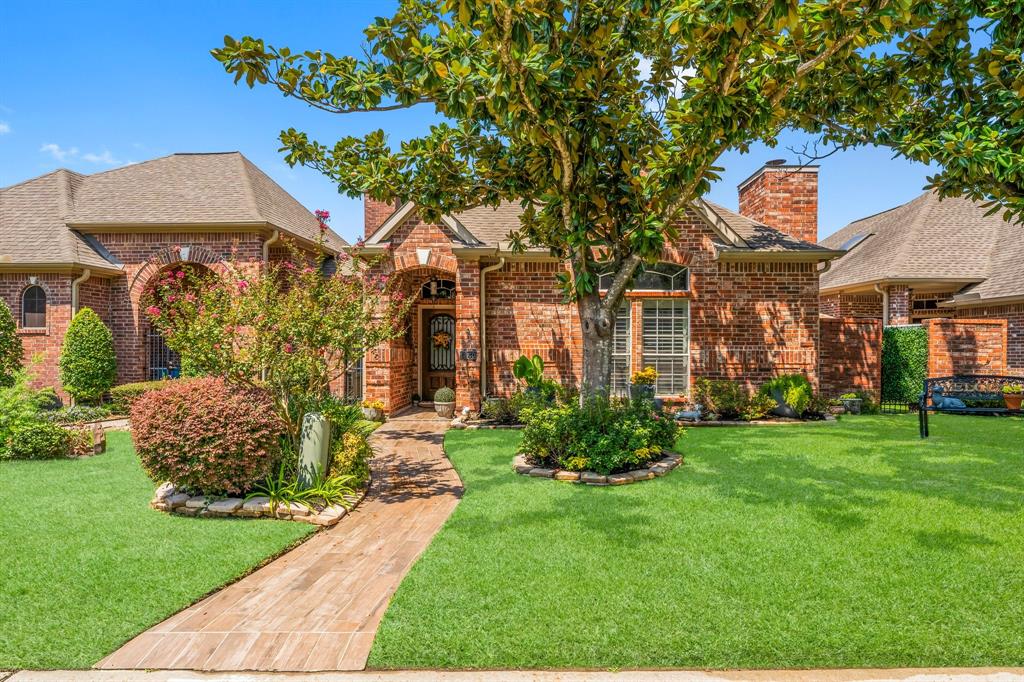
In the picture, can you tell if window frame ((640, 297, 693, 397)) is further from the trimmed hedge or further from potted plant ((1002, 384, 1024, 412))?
potted plant ((1002, 384, 1024, 412))

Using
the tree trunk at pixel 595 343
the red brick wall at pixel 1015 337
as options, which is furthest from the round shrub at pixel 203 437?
the red brick wall at pixel 1015 337

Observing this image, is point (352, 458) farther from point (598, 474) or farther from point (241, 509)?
point (598, 474)

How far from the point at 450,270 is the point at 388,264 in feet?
4.68

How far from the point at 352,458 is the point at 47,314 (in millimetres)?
11977

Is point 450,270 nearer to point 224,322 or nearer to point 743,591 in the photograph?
point 224,322

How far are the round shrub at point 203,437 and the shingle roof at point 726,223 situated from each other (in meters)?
7.26

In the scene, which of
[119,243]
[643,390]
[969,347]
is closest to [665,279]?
[643,390]

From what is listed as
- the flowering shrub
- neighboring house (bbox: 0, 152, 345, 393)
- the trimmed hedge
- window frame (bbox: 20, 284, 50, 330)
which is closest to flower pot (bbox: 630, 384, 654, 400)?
the flowering shrub

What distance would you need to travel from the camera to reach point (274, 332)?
19.8ft

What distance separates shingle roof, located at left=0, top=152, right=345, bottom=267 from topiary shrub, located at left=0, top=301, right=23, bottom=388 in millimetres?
1638

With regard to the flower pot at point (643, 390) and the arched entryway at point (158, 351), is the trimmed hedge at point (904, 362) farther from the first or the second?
the arched entryway at point (158, 351)

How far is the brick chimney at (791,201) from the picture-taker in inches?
553

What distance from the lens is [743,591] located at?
3734 mm

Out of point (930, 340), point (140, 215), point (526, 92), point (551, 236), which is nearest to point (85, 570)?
point (526, 92)
